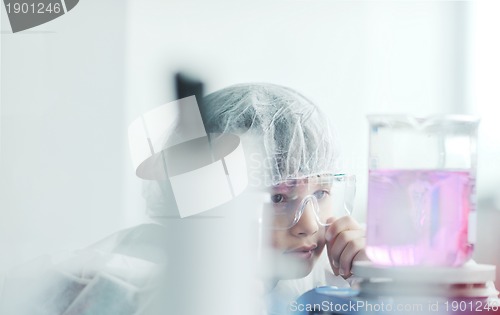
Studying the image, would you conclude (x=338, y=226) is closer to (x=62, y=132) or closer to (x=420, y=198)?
(x=420, y=198)

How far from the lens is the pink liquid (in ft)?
3.78

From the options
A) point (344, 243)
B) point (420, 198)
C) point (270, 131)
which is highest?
point (270, 131)

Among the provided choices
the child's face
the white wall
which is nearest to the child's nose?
the child's face

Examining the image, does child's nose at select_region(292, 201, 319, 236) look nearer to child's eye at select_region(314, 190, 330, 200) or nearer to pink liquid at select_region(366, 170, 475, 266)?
child's eye at select_region(314, 190, 330, 200)

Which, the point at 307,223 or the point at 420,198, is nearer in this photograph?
the point at 420,198

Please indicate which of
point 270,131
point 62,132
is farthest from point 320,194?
point 62,132

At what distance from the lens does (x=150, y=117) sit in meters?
1.37

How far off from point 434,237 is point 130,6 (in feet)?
2.42

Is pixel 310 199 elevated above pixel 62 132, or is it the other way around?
pixel 62 132

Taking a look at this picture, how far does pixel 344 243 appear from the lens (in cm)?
131

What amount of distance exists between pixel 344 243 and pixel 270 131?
0.25 m

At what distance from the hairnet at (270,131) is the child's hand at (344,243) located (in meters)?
0.11

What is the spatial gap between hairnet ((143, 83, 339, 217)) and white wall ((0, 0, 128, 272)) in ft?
0.40

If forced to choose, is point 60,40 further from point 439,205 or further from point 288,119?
point 439,205
